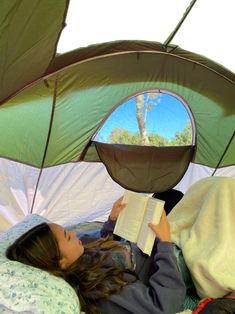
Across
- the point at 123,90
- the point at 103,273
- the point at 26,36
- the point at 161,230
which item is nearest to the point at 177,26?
the point at 123,90

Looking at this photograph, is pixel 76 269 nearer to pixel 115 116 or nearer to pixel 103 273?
pixel 103 273

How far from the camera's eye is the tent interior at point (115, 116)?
1733 mm

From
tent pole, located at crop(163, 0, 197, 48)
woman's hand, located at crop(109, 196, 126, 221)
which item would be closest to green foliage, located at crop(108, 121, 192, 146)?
tent pole, located at crop(163, 0, 197, 48)

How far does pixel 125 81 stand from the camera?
205cm

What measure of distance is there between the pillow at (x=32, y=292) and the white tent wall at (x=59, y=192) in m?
1.06

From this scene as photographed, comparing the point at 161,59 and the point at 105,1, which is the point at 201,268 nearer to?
the point at 105,1

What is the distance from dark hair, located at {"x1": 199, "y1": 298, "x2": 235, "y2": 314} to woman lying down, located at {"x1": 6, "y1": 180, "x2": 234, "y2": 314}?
0.26 ft

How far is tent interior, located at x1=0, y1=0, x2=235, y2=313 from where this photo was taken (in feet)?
5.69

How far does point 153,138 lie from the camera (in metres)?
2.26

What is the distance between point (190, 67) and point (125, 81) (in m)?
0.35

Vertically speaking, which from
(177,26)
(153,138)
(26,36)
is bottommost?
(153,138)

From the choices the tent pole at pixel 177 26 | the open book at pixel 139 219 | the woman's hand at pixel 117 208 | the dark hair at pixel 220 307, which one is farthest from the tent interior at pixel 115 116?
the dark hair at pixel 220 307

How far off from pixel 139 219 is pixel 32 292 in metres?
0.46

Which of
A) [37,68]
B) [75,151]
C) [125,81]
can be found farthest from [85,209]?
[37,68]
